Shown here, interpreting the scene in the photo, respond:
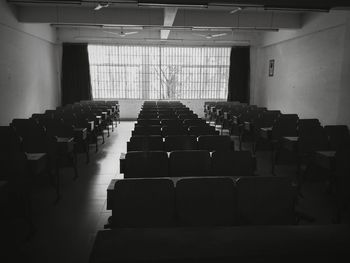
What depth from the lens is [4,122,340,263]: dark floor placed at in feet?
9.12

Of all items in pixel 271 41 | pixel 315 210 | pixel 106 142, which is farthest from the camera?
pixel 271 41

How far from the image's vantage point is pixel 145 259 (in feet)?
4.25

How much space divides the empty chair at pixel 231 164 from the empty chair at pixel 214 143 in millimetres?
959

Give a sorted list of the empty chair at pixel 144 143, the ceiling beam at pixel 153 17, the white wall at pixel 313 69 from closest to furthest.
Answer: the empty chair at pixel 144 143
the white wall at pixel 313 69
the ceiling beam at pixel 153 17

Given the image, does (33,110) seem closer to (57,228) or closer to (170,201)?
(57,228)

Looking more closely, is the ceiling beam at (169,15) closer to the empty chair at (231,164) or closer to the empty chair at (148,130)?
the empty chair at (148,130)

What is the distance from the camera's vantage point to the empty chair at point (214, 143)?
13.6 ft

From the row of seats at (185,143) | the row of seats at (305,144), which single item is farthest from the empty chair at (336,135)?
the row of seats at (185,143)

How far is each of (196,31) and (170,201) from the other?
35.7 feet

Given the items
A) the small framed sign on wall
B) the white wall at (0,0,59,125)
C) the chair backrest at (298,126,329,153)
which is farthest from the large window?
the chair backrest at (298,126,329,153)

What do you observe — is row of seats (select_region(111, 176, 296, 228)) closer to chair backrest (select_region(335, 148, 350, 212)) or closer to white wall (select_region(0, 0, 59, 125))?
chair backrest (select_region(335, 148, 350, 212))

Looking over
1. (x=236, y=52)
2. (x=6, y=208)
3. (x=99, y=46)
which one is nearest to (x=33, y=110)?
(x=99, y=46)

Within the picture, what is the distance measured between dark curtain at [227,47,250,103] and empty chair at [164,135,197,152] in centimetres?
924

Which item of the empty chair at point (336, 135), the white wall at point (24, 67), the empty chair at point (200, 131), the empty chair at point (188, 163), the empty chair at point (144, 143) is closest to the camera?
the empty chair at point (188, 163)
